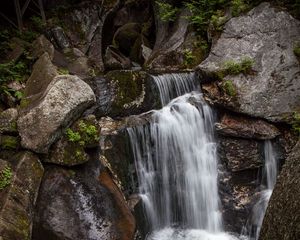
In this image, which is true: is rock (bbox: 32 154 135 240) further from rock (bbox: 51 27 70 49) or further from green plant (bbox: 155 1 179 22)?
rock (bbox: 51 27 70 49)

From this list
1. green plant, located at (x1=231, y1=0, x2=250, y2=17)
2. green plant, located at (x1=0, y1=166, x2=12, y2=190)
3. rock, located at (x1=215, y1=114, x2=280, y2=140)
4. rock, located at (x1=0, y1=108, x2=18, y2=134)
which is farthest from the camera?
green plant, located at (x1=231, y1=0, x2=250, y2=17)

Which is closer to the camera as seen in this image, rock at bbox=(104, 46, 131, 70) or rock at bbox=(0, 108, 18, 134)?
rock at bbox=(0, 108, 18, 134)

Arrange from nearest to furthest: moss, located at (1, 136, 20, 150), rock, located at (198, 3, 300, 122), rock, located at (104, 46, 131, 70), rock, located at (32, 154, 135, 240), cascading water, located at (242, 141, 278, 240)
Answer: rock, located at (32, 154, 135, 240) → moss, located at (1, 136, 20, 150) → cascading water, located at (242, 141, 278, 240) → rock, located at (198, 3, 300, 122) → rock, located at (104, 46, 131, 70)

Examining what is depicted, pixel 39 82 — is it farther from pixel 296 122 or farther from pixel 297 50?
pixel 297 50

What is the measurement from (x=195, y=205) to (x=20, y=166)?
403 cm

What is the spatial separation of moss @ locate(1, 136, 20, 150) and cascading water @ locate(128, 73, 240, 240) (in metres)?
2.37

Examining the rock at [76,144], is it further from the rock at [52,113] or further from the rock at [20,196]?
the rock at [20,196]

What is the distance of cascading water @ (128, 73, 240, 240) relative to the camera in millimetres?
7652

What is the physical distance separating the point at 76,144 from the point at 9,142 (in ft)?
3.87

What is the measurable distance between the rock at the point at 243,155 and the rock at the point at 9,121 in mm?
4580

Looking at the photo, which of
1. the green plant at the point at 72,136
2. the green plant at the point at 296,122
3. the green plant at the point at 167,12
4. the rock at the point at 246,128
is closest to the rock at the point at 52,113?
the green plant at the point at 72,136

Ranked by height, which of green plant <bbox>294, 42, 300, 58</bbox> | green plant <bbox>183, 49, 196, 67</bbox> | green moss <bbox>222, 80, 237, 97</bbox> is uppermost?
green plant <bbox>183, 49, 196, 67</bbox>

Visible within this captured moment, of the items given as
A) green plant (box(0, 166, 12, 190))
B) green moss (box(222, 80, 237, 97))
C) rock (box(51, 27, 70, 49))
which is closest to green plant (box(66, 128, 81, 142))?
green plant (box(0, 166, 12, 190))

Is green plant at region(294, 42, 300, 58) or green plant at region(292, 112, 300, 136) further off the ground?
green plant at region(294, 42, 300, 58)
